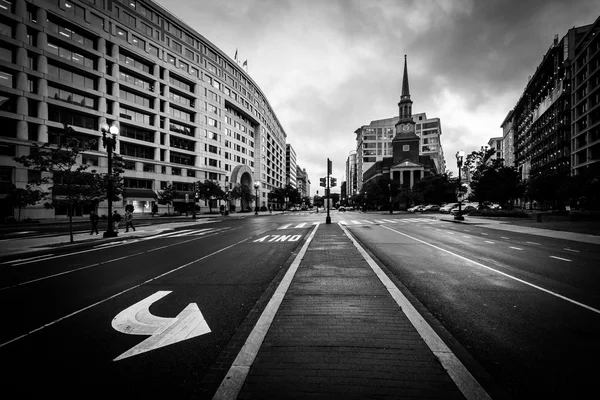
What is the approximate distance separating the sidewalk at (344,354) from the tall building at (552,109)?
55116mm

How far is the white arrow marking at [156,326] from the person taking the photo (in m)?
3.61

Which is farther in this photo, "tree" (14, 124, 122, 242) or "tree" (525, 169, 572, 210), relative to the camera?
"tree" (525, 169, 572, 210)

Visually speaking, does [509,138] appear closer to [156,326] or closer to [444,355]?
[444,355]

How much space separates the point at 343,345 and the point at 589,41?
72.6 metres

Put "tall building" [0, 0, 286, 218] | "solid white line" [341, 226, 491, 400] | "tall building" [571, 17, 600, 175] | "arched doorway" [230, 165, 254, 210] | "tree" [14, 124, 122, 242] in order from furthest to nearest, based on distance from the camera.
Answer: "arched doorway" [230, 165, 254, 210]
"tall building" [571, 17, 600, 175]
"tall building" [0, 0, 286, 218]
"tree" [14, 124, 122, 242]
"solid white line" [341, 226, 491, 400]

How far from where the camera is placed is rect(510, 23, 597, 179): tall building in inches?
2175

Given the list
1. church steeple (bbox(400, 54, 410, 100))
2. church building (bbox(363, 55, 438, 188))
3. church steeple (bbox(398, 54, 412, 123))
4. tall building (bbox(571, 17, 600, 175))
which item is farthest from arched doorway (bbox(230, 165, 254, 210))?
tall building (bbox(571, 17, 600, 175))

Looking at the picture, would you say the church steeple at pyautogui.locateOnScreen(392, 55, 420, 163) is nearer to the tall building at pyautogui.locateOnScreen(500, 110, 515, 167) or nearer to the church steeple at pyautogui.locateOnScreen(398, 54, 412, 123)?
the church steeple at pyautogui.locateOnScreen(398, 54, 412, 123)

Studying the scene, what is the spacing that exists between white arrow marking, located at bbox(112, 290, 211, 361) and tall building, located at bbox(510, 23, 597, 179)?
5721cm

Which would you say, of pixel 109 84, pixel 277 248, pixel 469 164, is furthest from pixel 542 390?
pixel 109 84

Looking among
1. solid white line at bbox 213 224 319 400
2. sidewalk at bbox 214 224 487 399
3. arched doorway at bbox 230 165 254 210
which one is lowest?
sidewalk at bbox 214 224 487 399

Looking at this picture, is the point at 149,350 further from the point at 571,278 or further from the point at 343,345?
the point at 571,278

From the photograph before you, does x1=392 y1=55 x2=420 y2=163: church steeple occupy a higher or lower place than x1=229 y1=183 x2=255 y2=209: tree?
higher

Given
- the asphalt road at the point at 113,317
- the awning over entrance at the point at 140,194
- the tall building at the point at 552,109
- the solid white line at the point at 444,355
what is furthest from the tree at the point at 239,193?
the solid white line at the point at 444,355
